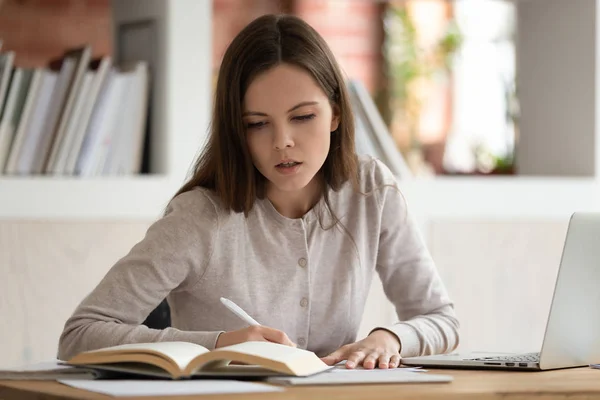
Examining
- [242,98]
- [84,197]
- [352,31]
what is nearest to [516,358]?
[242,98]

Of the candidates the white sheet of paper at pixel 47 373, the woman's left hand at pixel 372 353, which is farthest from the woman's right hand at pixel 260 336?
the white sheet of paper at pixel 47 373

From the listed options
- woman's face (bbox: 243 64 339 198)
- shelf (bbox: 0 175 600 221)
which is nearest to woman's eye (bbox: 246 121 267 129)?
woman's face (bbox: 243 64 339 198)

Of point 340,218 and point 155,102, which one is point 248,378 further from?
point 155,102

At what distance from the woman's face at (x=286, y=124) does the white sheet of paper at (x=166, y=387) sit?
1.58 feet

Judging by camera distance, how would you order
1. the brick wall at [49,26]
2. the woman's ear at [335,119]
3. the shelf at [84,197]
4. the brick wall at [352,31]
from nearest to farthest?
the woman's ear at [335,119], the shelf at [84,197], the brick wall at [49,26], the brick wall at [352,31]

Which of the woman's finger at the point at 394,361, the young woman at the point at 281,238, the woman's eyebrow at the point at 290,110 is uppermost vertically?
the woman's eyebrow at the point at 290,110

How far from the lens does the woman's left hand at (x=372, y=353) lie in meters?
1.40

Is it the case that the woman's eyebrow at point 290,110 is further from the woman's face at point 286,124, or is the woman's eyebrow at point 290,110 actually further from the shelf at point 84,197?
the shelf at point 84,197

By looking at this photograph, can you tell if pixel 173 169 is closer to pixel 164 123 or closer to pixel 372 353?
pixel 164 123

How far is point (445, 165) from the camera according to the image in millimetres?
5742

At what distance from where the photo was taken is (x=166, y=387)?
110 centimetres

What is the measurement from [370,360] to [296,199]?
44 cm

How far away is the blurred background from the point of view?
91.0 inches

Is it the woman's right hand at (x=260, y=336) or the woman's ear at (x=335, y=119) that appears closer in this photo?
the woman's right hand at (x=260, y=336)
